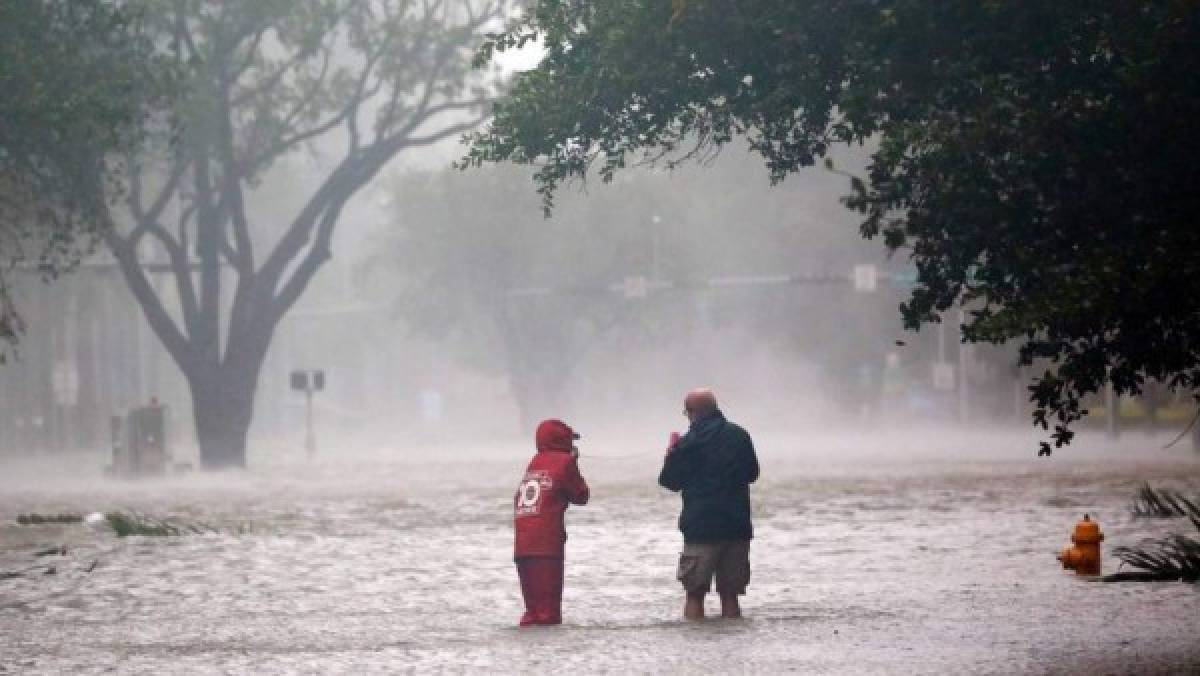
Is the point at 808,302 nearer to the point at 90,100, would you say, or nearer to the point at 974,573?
the point at 90,100

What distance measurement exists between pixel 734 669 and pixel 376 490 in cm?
2719

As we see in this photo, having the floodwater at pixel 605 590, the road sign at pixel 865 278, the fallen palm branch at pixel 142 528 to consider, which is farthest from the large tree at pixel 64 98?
the road sign at pixel 865 278

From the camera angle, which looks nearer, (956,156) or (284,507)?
(956,156)

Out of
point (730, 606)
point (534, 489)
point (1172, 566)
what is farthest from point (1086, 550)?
point (534, 489)

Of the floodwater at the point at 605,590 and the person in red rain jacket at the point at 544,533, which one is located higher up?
the person in red rain jacket at the point at 544,533

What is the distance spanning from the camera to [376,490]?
3869 cm

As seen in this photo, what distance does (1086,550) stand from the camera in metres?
17.5

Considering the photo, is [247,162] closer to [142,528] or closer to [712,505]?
[142,528]

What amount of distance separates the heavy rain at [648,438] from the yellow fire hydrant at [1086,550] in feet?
0.12

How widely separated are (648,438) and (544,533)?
60.3m

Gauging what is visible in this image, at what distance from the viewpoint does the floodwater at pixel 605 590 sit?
12789 mm

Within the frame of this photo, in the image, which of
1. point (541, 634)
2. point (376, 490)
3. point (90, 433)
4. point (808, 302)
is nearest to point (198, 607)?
point (541, 634)

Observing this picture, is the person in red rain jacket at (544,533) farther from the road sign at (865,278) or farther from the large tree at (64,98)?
the road sign at (865,278)

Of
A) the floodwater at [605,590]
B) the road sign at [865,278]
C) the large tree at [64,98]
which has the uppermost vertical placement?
the large tree at [64,98]
